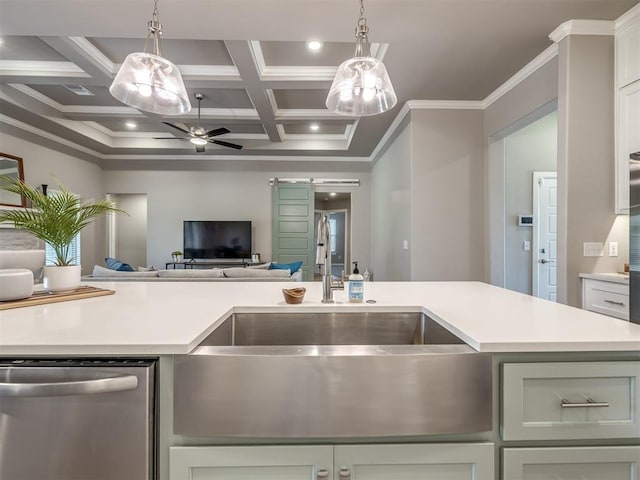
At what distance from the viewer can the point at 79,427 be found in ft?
2.55

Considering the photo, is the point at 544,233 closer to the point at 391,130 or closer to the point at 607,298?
the point at 607,298

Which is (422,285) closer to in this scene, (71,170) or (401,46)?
(401,46)

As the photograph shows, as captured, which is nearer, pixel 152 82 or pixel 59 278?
pixel 59 278

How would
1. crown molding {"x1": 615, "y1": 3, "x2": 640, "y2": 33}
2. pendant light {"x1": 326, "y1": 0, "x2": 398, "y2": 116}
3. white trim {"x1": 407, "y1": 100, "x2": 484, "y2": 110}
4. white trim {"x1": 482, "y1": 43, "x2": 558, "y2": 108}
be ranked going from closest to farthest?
pendant light {"x1": 326, "y1": 0, "x2": 398, "y2": 116} → crown molding {"x1": 615, "y1": 3, "x2": 640, "y2": 33} → white trim {"x1": 482, "y1": 43, "x2": 558, "y2": 108} → white trim {"x1": 407, "y1": 100, "x2": 484, "y2": 110}

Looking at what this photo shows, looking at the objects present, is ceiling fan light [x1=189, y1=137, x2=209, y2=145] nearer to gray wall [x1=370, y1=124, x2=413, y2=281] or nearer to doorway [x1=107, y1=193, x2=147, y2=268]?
gray wall [x1=370, y1=124, x2=413, y2=281]

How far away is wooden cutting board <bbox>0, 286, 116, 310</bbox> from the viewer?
120 cm

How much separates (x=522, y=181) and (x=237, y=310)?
3865mm

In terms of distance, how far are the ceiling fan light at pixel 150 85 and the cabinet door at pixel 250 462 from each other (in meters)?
1.55

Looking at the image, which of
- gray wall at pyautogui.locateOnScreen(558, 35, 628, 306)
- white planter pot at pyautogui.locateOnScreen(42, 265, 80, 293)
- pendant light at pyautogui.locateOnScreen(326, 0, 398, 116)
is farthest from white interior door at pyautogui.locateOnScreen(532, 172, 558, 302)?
white planter pot at pyautogui.locateOnScreen(42, 265, 80, 293)

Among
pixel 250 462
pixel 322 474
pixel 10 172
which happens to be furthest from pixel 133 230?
pixel 322 474

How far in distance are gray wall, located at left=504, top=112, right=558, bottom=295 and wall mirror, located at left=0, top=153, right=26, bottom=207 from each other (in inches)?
262

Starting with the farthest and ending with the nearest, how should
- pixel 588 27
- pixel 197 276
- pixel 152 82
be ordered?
pixel 197 276 → pixel 588 27 → pixel 152 82

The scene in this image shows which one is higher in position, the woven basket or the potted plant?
the potted plant

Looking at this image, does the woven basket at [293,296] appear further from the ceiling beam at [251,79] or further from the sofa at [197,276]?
the ceiling beam at [251,79]
